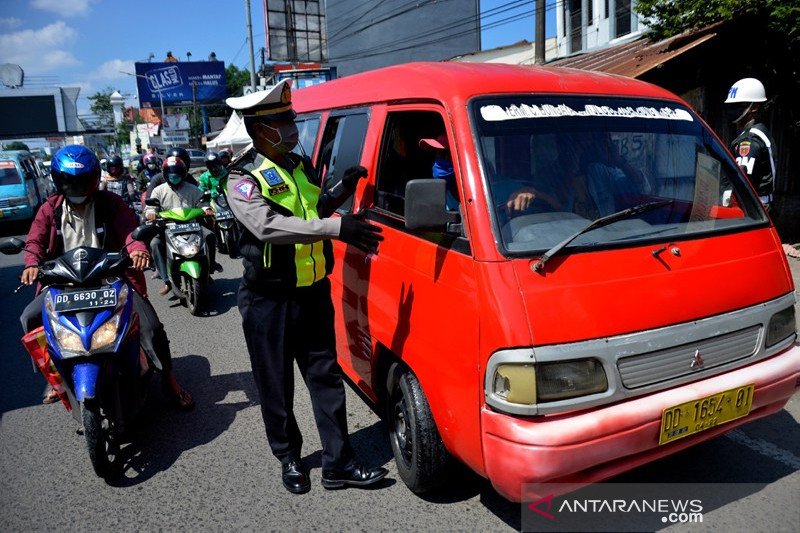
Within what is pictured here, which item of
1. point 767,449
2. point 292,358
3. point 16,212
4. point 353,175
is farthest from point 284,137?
point 16,212

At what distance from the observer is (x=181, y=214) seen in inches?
288

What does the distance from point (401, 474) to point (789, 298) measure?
2.16m

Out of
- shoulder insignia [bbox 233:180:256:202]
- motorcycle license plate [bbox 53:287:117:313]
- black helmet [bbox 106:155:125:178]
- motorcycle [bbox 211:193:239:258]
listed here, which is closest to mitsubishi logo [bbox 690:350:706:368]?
shoulder insignia [bbox 233:180:256:202]

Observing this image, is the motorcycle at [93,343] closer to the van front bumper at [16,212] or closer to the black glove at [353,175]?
the black glove at [353,175]

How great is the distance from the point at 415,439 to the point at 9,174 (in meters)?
16.8

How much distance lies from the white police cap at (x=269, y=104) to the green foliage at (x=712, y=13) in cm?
701

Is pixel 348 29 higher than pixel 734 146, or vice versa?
pixel 348 29

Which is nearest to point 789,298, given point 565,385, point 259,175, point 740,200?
point 740,200

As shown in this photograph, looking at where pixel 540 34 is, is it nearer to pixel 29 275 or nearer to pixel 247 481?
pixel 29 275

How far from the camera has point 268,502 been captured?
3.20 m

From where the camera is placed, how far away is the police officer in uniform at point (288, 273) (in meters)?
2.86

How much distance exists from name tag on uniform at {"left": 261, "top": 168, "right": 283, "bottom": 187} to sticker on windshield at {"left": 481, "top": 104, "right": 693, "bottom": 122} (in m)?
1.05

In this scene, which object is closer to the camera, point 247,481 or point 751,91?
point 247,481

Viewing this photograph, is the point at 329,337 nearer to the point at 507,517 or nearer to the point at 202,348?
the point at 507,517
